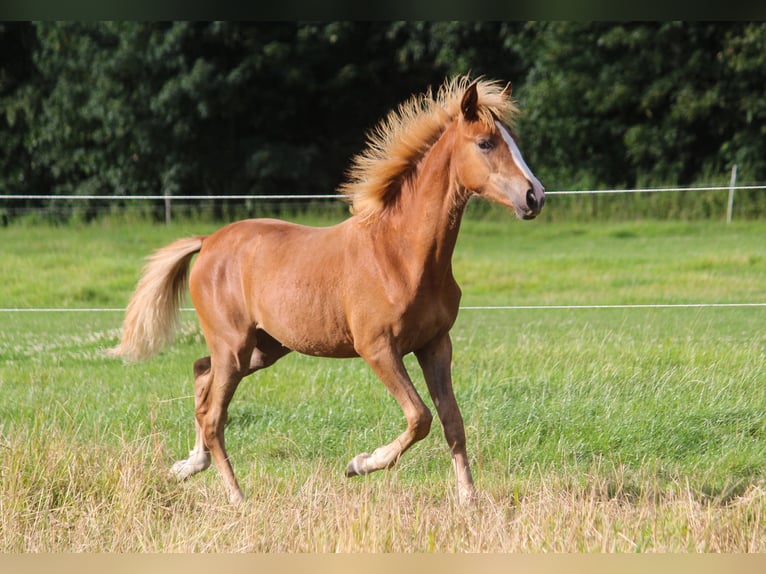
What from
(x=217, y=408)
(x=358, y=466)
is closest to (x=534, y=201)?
(x=358, y=466)

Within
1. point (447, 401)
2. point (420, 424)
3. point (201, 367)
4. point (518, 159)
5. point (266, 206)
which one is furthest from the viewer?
point (266, 206)

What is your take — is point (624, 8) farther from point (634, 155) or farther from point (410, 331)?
point (634, 155)

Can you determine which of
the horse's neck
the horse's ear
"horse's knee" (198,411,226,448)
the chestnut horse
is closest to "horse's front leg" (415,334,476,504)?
the chestnut horse

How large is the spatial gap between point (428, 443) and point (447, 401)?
1.32m

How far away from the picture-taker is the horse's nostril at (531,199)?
421cm

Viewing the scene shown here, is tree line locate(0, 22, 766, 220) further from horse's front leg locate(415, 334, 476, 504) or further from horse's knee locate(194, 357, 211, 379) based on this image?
horse's front leg locate(415, 334, 476, 504)

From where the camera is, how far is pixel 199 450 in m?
5.53

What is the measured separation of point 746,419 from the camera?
6355 millimetres

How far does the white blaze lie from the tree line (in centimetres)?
1878

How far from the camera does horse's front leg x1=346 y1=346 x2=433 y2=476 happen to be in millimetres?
4637

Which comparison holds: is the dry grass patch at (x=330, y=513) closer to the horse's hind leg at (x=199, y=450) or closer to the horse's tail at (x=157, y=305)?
the horse's hind leg at (x=199, y=450)

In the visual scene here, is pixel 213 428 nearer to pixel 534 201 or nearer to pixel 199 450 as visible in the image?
pixel 199 450

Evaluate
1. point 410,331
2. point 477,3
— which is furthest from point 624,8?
point 410,331

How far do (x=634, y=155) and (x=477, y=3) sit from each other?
→ 21530 mm
